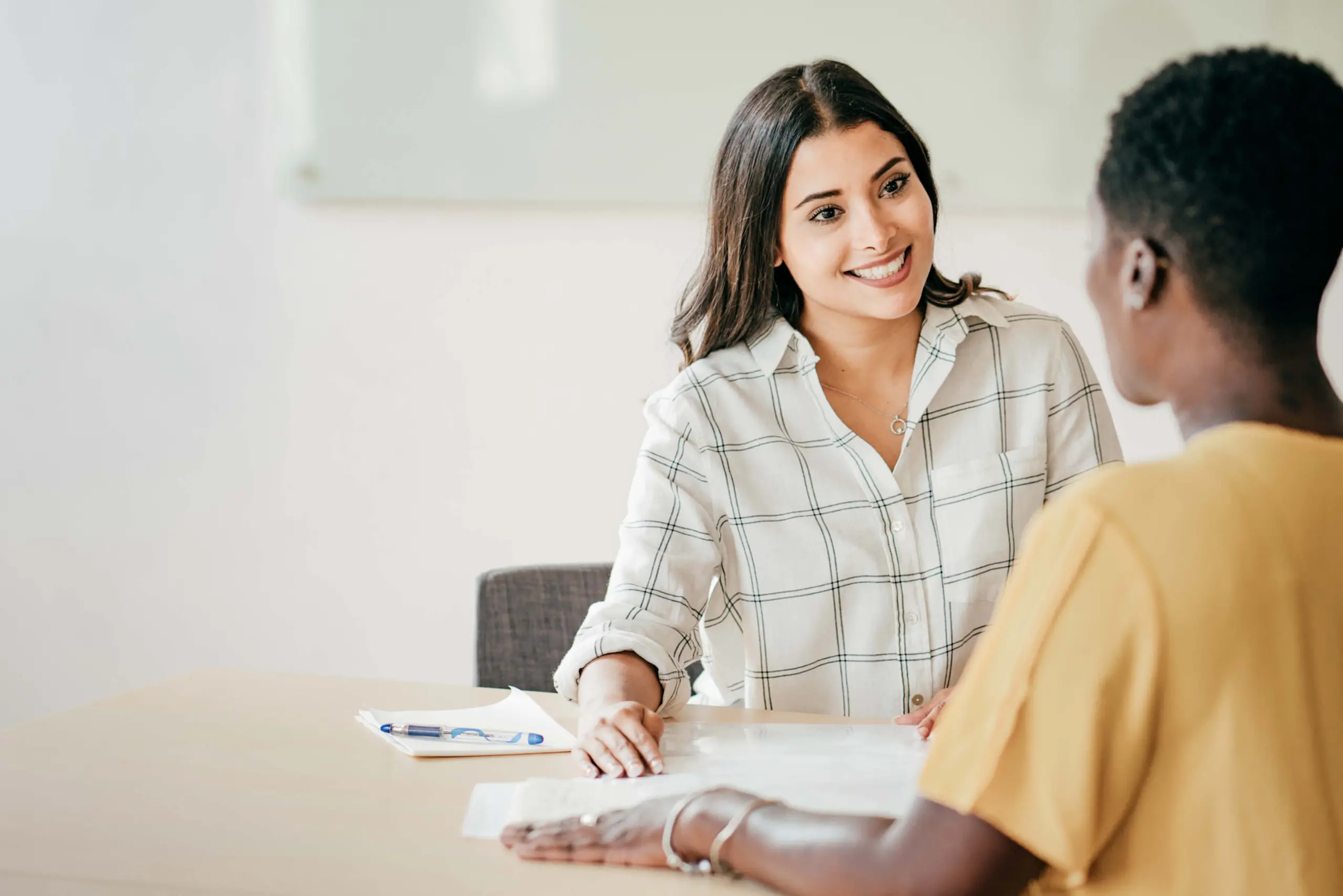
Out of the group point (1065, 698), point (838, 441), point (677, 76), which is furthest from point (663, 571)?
point (677, 76)

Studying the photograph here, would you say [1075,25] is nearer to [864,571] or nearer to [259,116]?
[864,571]

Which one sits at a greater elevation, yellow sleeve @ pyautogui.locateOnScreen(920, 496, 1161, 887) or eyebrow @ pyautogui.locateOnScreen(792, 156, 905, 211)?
eyebrow @ pyautogui.locateOnScreen(792, 156, 905, 211)

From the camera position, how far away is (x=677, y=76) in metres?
2.53

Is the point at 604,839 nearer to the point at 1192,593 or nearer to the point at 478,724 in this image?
the point at 478,724

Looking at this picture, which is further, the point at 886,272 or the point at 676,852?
the point at 886,272

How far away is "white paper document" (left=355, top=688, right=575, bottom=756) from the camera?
1.28m

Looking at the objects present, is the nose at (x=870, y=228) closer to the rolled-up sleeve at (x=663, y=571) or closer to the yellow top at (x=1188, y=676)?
the rolled-up sleeve at (x=663, y=571)

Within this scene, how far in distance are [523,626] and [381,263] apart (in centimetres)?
108

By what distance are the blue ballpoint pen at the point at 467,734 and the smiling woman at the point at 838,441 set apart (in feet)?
0.57

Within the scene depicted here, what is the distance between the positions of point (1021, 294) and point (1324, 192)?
1.93 meters

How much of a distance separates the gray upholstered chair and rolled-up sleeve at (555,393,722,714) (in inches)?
12.4

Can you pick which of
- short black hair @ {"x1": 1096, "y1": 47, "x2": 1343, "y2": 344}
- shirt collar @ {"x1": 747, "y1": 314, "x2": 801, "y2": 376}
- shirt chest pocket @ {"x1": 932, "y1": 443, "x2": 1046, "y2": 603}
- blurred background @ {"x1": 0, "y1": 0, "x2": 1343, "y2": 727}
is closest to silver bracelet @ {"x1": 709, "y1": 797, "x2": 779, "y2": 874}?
short black hair @ {"x1": 1096, "y1": 47, "x2": 1343, "y2": 344}

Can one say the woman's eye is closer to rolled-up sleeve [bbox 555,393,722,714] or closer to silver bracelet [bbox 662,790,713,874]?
rolled-up sleeve [bbox 555,393,722,714]

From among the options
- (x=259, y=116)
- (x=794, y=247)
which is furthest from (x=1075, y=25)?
(x=259, y=116)
